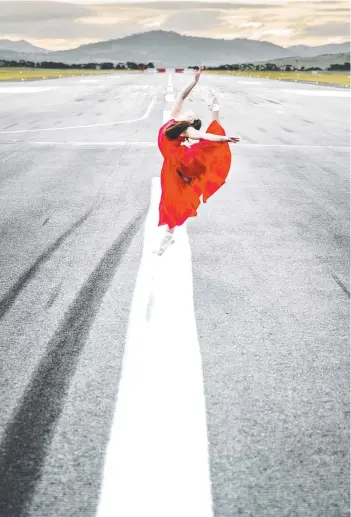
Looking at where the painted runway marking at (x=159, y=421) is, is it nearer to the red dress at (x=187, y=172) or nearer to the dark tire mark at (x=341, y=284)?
the red dress at (x=187, y=172)

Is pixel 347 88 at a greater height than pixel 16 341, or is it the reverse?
pixel 347 88

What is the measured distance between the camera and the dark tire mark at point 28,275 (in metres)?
3.96

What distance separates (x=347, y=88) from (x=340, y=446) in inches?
1602

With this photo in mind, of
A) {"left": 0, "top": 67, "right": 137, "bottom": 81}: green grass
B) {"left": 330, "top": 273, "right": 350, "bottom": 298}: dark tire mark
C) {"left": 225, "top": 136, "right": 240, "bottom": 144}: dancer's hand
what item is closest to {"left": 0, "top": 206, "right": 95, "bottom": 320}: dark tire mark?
{"left": 225, "top": 136, "right": 240, "bottom": 144}: dancer's hand

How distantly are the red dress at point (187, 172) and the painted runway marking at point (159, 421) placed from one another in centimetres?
118

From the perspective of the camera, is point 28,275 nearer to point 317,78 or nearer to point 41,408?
point 41,408

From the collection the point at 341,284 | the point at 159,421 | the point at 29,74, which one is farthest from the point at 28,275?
the point at 29,74

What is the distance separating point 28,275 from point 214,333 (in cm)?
186

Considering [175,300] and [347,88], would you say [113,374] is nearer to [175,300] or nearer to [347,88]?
[175,300]

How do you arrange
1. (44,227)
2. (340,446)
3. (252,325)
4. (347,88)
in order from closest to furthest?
(340,446)
(252,325)
(44,227)
(347,88)

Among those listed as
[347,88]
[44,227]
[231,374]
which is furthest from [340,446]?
[347,88]

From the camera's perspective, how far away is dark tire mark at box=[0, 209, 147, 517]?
7.31ft

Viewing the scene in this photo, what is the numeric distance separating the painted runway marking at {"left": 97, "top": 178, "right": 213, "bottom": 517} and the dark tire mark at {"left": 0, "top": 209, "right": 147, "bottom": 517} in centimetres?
31

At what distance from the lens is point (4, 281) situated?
14.3ft
